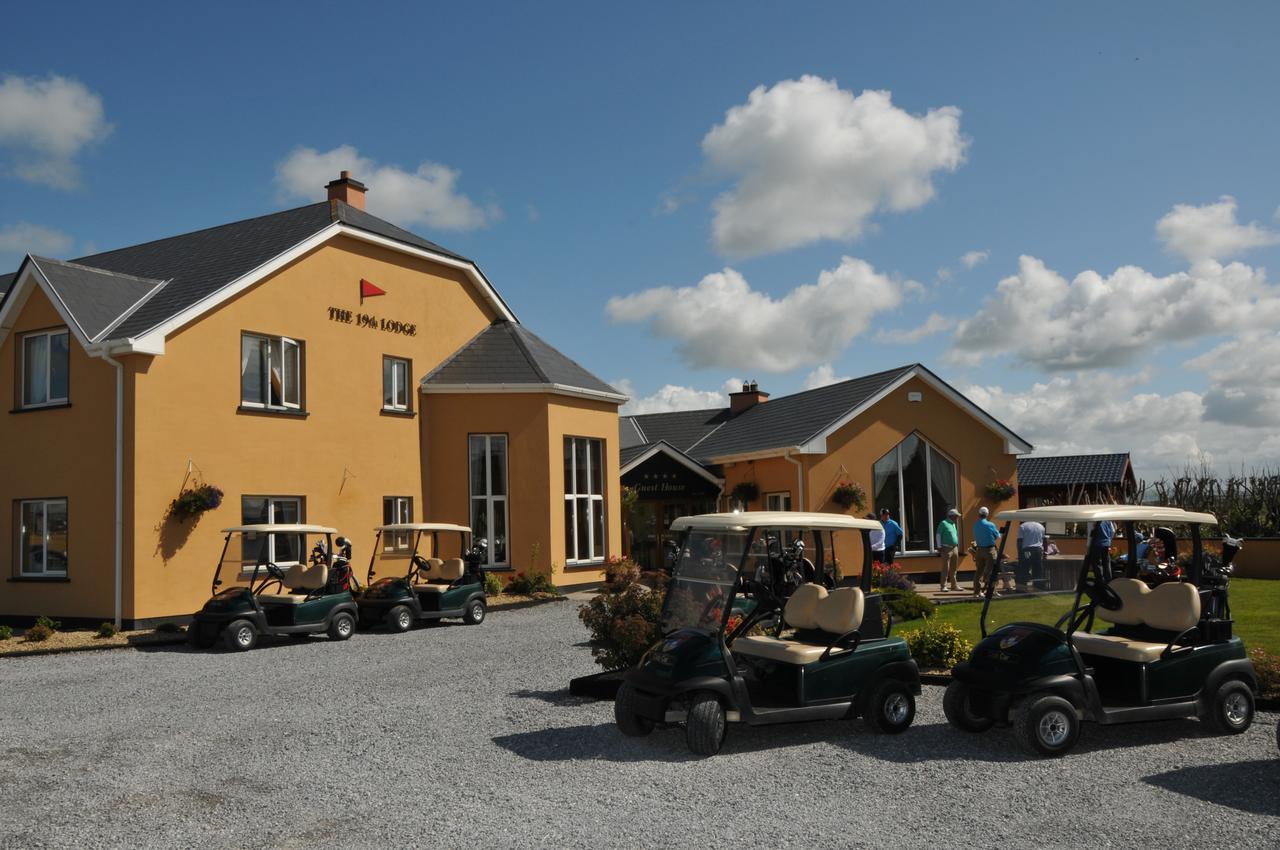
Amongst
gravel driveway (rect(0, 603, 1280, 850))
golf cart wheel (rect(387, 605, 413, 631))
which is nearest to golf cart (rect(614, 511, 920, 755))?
gravel driveway (rect(0, 603, 1280, 850))

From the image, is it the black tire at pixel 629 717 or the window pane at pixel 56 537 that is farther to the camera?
the window pane at pixel 56 537

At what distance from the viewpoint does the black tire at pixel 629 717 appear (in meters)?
8.02

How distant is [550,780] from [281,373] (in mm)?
12906

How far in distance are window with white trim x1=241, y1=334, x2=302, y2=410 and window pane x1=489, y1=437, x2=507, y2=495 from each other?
3938mm

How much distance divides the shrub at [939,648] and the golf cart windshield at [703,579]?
8.92 ft

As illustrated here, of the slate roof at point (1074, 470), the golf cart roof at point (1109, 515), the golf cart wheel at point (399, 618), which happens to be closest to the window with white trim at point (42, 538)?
the golf cart wheel at point (399, 618)

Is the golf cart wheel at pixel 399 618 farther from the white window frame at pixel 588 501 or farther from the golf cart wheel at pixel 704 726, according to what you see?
the golf cart wheel at pixel 704 726

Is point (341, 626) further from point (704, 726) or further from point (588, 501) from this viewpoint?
point (704, 726)

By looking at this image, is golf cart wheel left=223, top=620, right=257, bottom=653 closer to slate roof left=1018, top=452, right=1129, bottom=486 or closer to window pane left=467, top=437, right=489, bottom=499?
window pane left=467, top=437, right=489, bottom=499

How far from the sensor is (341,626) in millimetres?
14781

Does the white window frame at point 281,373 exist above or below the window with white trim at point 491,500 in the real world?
above

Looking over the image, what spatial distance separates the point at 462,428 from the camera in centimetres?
2072

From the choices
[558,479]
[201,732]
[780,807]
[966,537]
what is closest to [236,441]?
[558,479]

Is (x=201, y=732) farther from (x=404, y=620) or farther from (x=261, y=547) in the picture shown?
(x=261, y=547)
